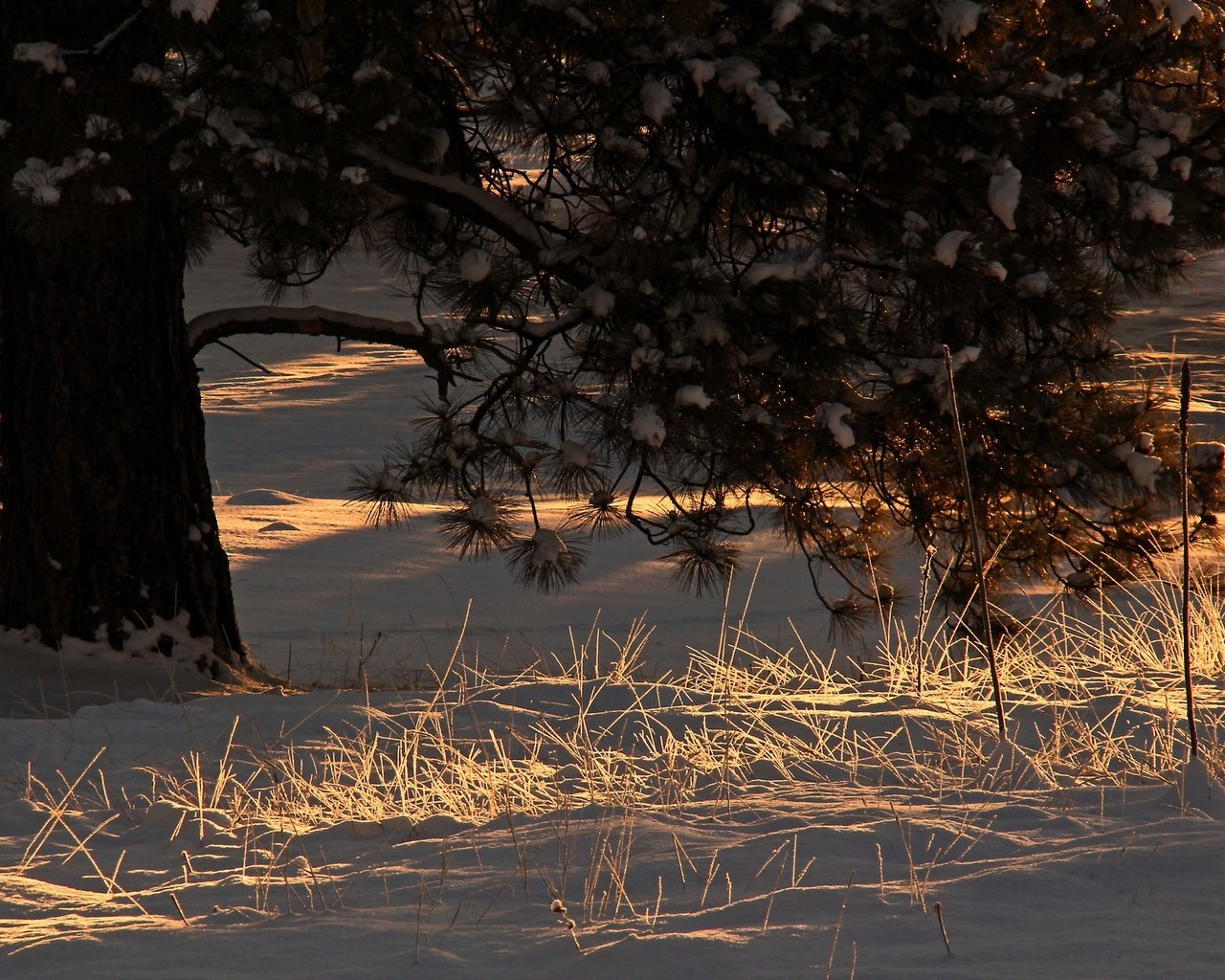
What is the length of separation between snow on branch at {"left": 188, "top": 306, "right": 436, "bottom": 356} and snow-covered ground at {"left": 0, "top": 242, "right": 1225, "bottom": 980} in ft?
4.89

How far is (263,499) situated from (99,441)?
6.88 metres

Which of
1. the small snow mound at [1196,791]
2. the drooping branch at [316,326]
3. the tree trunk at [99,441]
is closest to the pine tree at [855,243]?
the drooping branch at [316,326]

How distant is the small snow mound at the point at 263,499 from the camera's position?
11492 millimetres

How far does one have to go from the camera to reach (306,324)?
226 inches

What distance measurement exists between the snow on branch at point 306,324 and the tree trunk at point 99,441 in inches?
21.1

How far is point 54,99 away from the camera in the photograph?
3900mm

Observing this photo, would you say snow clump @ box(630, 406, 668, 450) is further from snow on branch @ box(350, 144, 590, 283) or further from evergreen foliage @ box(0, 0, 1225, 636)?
snow on branch @ box(350, 144, 590, 283)

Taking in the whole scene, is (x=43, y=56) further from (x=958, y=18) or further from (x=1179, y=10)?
(x=1179, y=10)

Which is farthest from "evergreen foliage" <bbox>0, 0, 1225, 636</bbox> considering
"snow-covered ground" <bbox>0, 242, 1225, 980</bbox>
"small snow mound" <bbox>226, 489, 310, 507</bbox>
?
"small snow mound" <bbox>226, 489, 310, 507</bbox>

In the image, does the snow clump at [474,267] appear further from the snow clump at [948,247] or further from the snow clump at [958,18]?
the snow clump at [958,18]

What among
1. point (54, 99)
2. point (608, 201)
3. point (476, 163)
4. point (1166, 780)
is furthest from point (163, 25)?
point (1166, 780)

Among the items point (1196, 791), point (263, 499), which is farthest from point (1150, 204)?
point (263, 499)

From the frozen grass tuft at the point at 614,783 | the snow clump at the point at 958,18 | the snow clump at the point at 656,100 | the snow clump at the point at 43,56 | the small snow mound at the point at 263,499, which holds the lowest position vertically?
the small snow mound at the point at 263,499

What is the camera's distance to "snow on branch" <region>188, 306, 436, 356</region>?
18.5 ft
